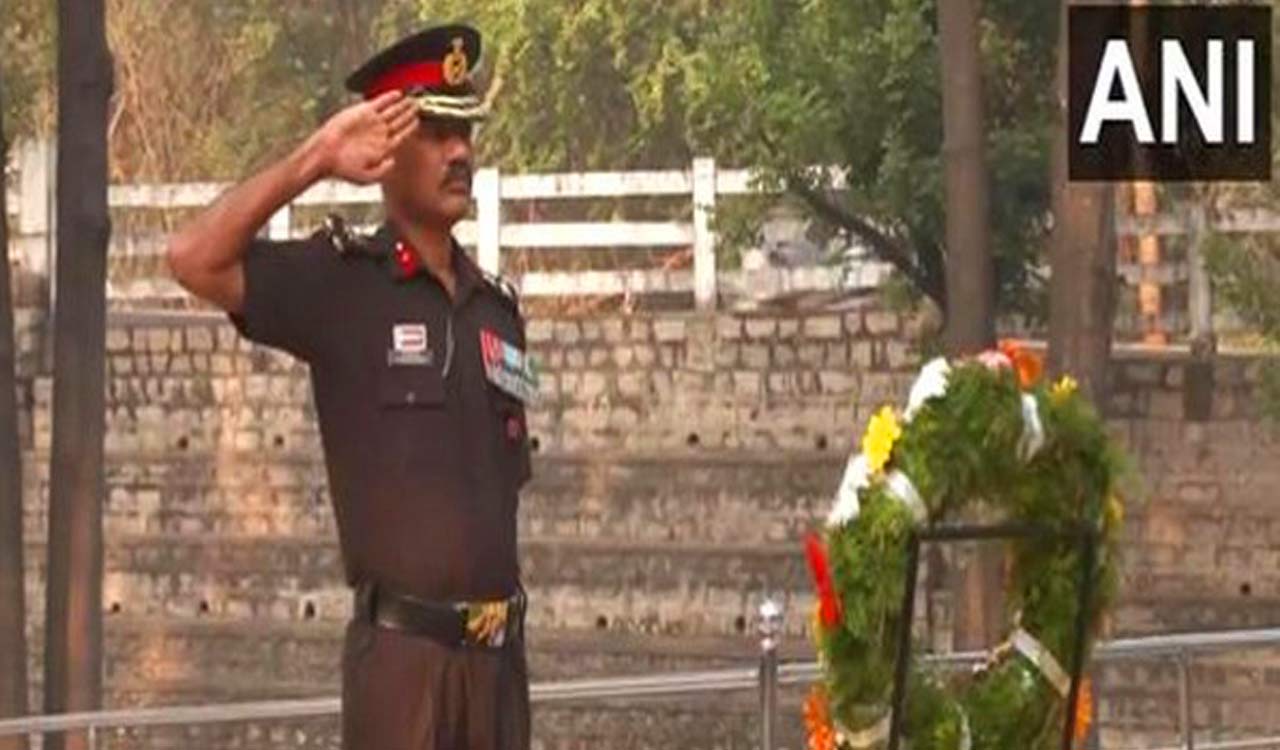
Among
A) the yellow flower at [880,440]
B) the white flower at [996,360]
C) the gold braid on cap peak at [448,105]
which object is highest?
the gold braid on cap peak at [448,105]

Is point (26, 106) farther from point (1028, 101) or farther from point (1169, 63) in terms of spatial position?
point (1169, 63)

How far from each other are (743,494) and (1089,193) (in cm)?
856

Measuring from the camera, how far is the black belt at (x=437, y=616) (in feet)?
23.3

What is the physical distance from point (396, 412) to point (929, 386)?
4.09 feet

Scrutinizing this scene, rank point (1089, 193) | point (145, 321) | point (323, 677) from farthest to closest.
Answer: point (145, 321)
point (323, 677)
point (1089, 193)

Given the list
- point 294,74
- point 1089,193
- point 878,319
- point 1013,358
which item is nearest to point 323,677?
point 878,319

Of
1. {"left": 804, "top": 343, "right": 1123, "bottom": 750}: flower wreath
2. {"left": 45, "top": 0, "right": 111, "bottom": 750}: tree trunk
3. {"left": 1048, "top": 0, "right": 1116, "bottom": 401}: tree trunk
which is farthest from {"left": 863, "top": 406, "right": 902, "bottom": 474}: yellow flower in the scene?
{"left": 1048, "top": 0, "right": 1116, "bottom": 401}: tree trunk

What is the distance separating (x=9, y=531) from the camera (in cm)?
1808

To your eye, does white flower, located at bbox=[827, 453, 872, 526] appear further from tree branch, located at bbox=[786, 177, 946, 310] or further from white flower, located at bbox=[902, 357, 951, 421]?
tree branch, located at bbox=[786, 177, 946, 310]

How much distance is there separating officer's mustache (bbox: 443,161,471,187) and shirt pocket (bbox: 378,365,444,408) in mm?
308

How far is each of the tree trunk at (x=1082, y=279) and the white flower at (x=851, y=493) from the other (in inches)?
413

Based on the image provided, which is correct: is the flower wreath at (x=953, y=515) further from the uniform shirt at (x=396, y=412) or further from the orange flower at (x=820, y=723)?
the uniform shirt at (x=396, y=412)

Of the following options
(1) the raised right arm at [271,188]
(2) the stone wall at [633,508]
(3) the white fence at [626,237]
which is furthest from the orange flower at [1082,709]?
(3) the white fence at [626,237]

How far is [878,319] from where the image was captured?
26266mm
